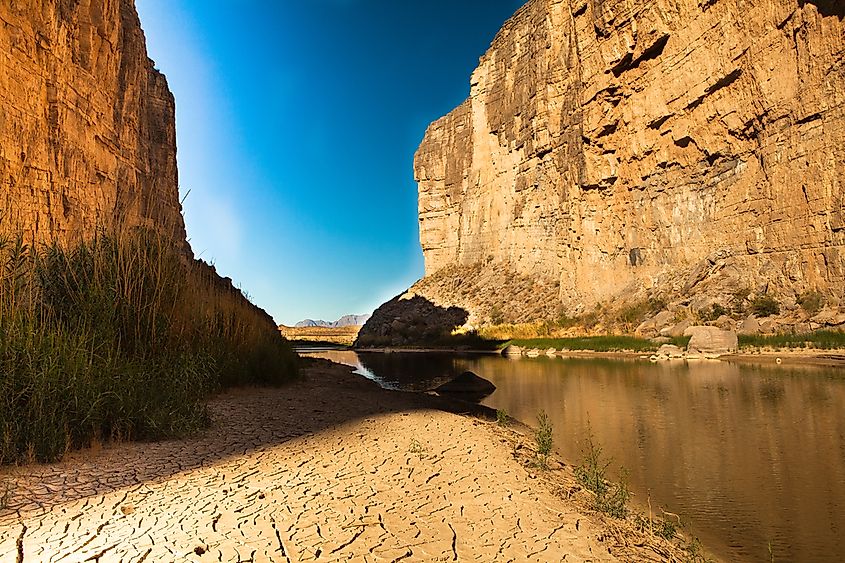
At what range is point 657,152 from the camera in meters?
32.8

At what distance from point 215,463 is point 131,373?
1537mm

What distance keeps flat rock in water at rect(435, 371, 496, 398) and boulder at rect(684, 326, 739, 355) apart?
37.3ft

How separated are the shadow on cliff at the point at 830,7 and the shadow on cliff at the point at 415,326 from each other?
1019 inches

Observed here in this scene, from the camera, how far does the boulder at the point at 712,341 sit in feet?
71.6

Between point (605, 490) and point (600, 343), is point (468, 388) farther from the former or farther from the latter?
point (600, 343)

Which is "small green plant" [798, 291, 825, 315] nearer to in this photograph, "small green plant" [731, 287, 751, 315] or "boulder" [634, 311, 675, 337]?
"small green plant" [731, 287, 751, 315]

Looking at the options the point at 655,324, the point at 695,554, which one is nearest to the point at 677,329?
the point at 655,324

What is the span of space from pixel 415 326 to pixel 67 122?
123 ft

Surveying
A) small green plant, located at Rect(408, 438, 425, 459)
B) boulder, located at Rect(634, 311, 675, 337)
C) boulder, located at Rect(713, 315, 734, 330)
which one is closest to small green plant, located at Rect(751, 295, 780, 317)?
boulder, located at Rect(713, 315, 734, 330)

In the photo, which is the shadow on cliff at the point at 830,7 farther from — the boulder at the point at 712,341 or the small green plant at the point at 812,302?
the boulder at the point at 712,341

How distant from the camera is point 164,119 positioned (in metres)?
36.7

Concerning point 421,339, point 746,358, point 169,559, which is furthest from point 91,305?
point 421,339

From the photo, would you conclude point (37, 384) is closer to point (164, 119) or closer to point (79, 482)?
point (79, 482)

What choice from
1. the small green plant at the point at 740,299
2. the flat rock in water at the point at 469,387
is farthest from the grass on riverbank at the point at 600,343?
the flat rock in water at the point at 469,387
